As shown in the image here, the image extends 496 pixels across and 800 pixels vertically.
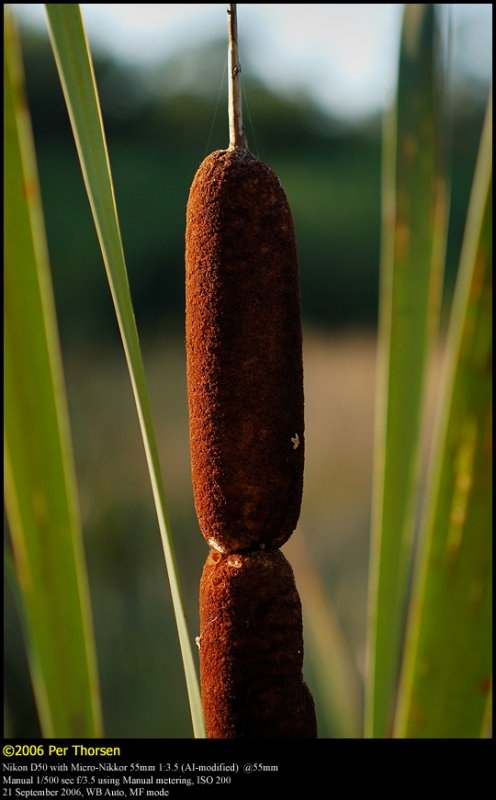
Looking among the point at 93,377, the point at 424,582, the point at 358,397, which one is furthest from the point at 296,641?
the point at 358,397

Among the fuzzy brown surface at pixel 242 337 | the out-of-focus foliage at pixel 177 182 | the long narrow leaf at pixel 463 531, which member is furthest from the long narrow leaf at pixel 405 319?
the out-of-focus foliage at pixel 177 182

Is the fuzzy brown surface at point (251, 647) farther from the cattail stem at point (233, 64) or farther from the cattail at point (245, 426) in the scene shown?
the cattail stem at point (233, 64)

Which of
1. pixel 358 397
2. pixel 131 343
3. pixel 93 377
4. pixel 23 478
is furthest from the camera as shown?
pixel 358 397

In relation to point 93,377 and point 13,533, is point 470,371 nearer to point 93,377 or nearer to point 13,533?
point 13,533

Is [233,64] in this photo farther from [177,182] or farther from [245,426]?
[177,182]

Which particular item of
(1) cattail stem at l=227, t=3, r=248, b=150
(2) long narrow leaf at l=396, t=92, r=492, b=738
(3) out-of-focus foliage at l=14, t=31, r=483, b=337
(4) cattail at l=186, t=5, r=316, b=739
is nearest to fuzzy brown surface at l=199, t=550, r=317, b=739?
(4) cattail at l=186, t=5, r=316, b=739
